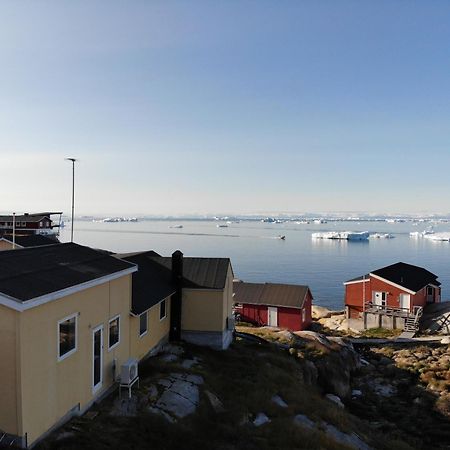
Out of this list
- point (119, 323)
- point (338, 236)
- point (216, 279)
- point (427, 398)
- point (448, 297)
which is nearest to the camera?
point (119, 323)

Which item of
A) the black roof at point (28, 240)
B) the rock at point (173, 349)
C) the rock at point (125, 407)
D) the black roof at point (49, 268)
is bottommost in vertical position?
the rock at point (173, 349)

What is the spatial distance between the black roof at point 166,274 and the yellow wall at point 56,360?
422 centimetres

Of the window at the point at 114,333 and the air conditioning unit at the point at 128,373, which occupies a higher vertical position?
the window at the point at 114,333

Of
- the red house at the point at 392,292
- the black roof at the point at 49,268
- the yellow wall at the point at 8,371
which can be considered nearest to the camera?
the yellow wall at the point at 8,371

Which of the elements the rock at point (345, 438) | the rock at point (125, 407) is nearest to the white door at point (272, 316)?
the rock at point (345, 438)

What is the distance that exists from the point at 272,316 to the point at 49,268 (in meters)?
27.8

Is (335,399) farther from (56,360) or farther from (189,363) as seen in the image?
(56,360)

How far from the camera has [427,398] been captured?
22.3 metres

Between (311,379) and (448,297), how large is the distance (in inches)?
1698

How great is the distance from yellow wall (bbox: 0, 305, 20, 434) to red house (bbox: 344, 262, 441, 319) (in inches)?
1397

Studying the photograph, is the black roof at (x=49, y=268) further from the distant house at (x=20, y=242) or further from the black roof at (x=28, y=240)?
the black roof at (x=28, y=240)

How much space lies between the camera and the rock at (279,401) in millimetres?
15523

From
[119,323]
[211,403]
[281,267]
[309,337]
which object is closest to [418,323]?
[309,337]

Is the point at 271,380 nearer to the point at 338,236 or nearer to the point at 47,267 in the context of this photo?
the point at 47,267
